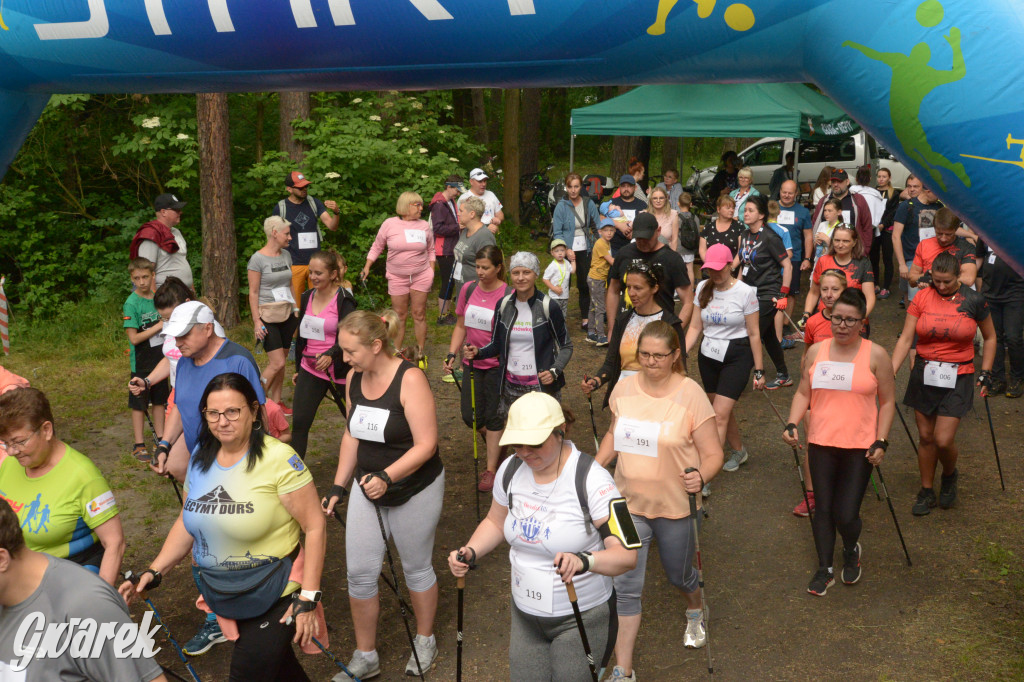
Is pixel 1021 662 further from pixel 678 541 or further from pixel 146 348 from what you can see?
pixel 146 348

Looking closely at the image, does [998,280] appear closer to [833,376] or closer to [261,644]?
[833,376]

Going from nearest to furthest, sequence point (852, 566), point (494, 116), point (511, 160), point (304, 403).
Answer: point (852, 566), point (304, 403), point (511, 160), point (494, 116)

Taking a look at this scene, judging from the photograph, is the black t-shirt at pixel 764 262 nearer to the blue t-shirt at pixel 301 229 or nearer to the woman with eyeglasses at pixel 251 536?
the blue t-shirt at pixel 301 229

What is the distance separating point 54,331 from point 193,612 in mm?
8215

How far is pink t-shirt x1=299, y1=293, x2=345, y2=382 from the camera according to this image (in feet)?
22.0

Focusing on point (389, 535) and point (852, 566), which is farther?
point (852, 566)

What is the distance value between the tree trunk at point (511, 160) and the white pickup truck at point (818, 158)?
15.1 ft

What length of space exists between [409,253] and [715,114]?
5924mm

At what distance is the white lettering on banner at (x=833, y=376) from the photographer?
17.9 ft

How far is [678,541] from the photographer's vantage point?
4.71m

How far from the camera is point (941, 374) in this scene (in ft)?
21.0

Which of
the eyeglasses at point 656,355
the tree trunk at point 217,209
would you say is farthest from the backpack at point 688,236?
the tree trunk at point 217,209

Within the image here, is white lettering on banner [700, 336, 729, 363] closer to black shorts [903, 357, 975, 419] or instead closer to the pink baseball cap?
the pink baseball cap

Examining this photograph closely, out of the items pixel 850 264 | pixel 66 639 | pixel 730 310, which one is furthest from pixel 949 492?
pixel 66 639
